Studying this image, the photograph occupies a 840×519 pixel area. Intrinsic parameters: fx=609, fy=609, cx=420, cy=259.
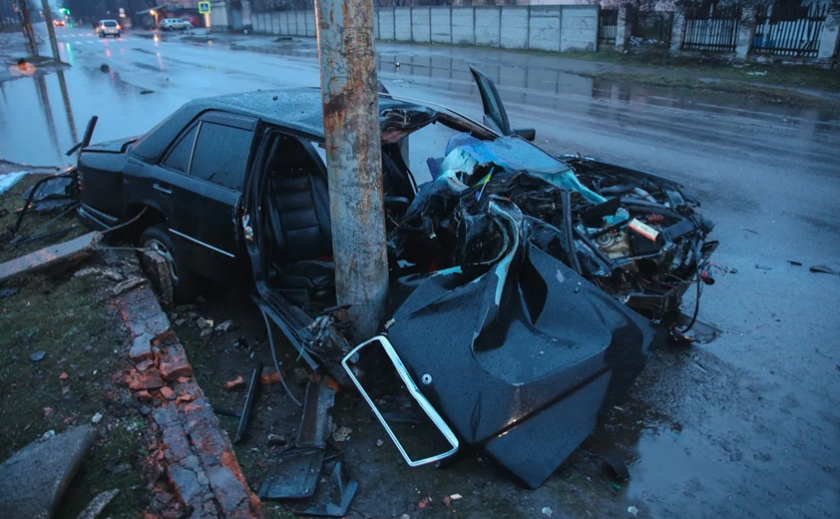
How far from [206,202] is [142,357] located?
4.13ft

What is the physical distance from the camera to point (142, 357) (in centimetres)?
407

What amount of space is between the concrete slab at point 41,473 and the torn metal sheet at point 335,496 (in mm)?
1158

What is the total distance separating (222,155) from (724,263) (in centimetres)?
471

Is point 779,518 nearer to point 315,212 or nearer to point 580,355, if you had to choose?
point 580,355

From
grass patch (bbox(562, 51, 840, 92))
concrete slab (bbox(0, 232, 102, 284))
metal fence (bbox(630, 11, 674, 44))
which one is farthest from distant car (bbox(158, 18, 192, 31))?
concrete slab (bbox(0, 232, 102, 284))

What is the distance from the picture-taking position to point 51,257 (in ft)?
17.9

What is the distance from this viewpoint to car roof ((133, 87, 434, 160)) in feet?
14.3

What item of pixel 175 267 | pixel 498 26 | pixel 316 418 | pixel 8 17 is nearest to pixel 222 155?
pixel 175 267

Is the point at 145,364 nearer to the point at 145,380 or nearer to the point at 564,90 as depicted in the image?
the point at 145,380

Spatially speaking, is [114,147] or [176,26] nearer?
[114,147]

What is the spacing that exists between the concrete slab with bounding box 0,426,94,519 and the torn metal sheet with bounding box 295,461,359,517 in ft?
3.80

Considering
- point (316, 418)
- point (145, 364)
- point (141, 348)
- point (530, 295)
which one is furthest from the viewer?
point (141, 348)

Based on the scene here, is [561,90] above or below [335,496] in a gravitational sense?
above

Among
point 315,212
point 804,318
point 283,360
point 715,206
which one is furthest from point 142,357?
point 715,206
